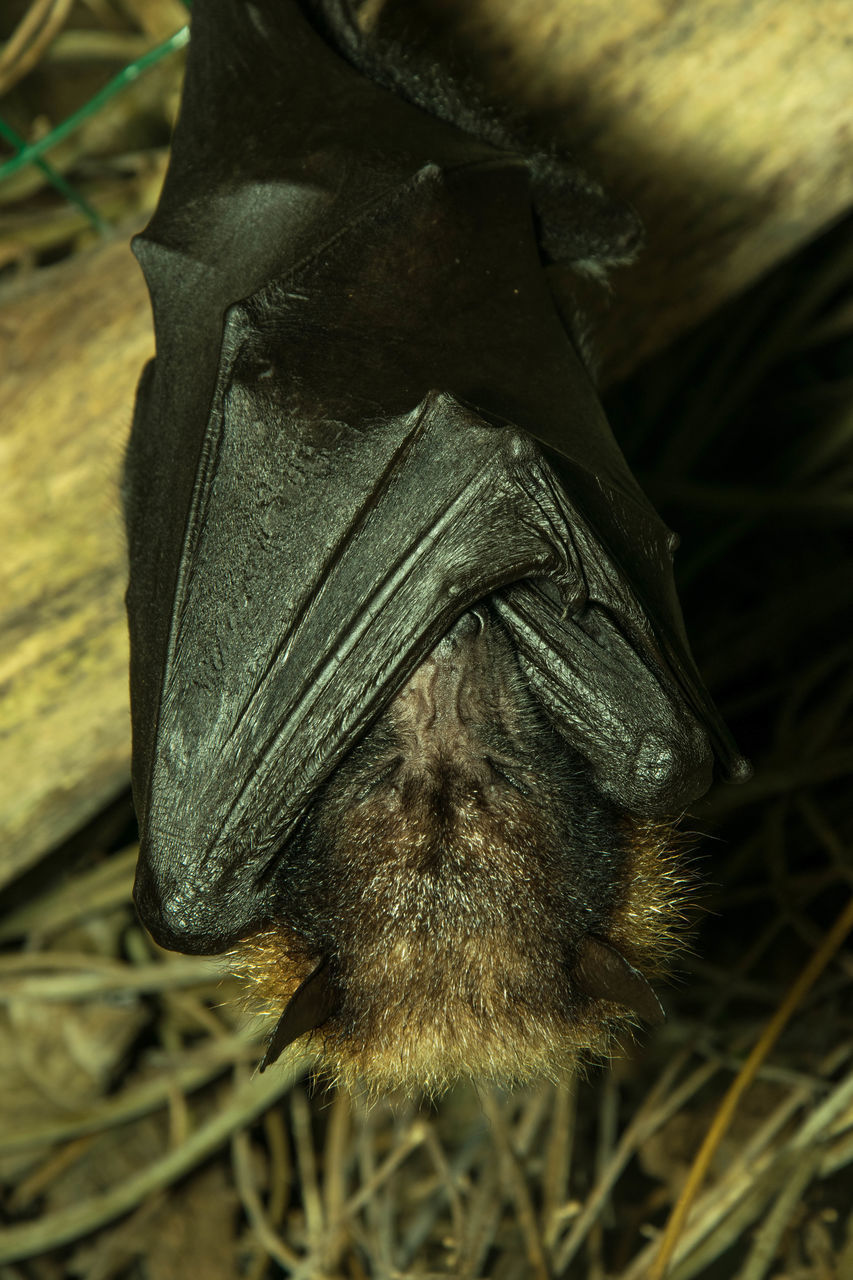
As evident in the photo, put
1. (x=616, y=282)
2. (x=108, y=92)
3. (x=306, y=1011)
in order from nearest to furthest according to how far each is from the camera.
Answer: (x=306, y=1011) < (x=616, y=282) < (x=108, y=92)

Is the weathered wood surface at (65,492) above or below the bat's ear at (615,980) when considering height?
above

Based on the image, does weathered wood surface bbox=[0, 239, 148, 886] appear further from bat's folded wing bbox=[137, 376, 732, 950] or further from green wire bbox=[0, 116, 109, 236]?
bat's folded wing bbox=[137, 376, 732, 950]

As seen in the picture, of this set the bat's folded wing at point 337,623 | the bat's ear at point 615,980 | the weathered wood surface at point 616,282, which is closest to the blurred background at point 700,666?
the weathered wood surface at point 616,282

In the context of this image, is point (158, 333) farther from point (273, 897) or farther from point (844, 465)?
point (844, 465)

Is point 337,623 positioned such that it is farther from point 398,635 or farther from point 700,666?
point 700,666

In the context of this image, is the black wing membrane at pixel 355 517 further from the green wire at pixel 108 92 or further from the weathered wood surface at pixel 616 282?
the green wire at pixel 108 92

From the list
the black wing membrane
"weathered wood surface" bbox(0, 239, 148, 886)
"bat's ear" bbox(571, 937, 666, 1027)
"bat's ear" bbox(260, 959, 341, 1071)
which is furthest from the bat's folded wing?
"weathered wood surface" bbox(0, 239, 148, 886)

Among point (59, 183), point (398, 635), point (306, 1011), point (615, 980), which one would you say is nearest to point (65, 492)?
point (59, 183)

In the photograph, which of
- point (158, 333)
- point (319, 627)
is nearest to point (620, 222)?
point (158, 333)
